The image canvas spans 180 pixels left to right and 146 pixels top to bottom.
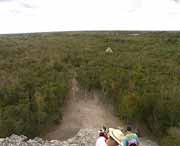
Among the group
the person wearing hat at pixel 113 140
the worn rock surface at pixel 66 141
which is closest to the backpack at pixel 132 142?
the person wearing hat at pixel 113 140

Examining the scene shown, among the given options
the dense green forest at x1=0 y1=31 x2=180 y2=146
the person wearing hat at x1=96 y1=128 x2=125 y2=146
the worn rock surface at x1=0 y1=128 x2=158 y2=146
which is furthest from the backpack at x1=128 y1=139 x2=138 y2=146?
the dense green forest at x1=0 y1=31 x2=180 y2=146

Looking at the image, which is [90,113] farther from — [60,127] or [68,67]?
[68,67]

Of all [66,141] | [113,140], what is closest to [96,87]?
[66,141]

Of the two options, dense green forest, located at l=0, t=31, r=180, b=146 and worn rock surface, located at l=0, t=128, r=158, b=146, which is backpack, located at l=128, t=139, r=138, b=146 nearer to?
worn rock surface, located at l=0, t=128, r=158, b=146

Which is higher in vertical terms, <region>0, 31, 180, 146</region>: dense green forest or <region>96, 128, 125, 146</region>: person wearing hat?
<region>96, 128, 125, 146</region>: person wearing hat

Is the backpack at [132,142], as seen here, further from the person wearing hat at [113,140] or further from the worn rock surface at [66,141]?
the worn rock surface at [66,141]

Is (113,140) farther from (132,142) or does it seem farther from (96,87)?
(96,87)

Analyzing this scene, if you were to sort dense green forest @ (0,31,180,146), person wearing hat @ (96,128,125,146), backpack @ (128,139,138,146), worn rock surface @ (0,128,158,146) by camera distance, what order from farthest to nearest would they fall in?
dense green forest @ (0,31,180,146) < worn rock surface @ (0,128,158,146) < backpack @ (128,139,138,146) < person wearing hat @ (96,128,125,146)

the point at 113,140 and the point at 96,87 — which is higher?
the point at 113,140

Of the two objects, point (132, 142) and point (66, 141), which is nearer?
point (132, 142)

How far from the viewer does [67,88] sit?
23.7m

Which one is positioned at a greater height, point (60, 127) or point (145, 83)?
point (145, 83)

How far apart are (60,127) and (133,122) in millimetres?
3580

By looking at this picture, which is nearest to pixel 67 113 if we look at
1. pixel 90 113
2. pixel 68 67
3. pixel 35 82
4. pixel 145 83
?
pixel 90 113
